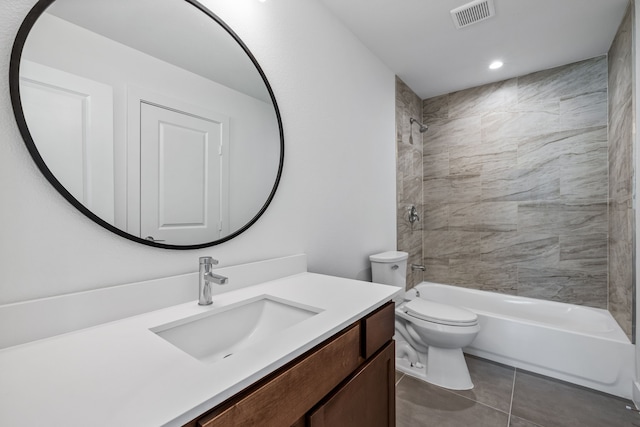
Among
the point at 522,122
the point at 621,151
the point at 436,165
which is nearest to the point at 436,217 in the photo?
the point at 436,165

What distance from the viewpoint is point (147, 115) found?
0.94 meters

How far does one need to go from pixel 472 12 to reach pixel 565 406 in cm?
247

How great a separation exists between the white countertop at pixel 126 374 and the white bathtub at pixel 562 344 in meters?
1.87

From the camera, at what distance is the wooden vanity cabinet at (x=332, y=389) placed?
0.55 m

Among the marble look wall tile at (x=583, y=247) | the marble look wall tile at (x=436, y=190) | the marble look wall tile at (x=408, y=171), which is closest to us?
the marble look wall tile at (x=583, y=247)

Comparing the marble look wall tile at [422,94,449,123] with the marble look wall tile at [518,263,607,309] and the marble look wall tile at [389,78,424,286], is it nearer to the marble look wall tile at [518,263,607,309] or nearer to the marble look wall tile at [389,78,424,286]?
the marble look wall tile at [389,78,424,286]

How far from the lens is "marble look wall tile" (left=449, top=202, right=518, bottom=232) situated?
268 centimetres

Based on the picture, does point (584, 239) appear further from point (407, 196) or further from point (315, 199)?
point (315, 199)

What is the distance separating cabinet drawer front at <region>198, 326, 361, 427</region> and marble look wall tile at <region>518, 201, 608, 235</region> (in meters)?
2.50

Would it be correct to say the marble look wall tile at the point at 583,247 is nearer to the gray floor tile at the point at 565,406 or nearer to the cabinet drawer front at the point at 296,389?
the gray floor tile at the point at 565,406

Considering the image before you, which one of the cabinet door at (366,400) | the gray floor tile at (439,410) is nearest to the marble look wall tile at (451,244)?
the gray floor tile at (439,410)

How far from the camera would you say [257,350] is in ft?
2.10

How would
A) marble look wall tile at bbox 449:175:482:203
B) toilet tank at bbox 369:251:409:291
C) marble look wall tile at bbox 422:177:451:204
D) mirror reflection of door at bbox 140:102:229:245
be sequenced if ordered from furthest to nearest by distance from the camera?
marble look wall tile at bbox 422:177:451:204 → marble look wall tile at bbox 449:175:482:203 → toilet tank at bbox 369:251:409:291 → mirror reflection of door at bbox 140:102:229:245

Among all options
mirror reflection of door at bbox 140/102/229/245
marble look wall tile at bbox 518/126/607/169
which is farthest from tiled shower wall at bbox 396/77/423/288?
mirror reflection of door at bbox 140/102/229/245
